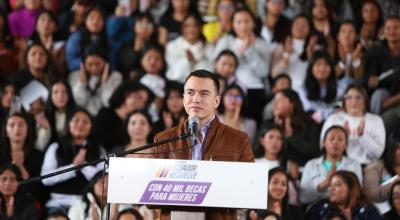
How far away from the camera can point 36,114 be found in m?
9.10

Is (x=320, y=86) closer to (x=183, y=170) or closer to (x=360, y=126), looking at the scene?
(x=360, y=126)

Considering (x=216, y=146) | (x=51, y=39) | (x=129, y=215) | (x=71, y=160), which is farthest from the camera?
(x=51, y=39)

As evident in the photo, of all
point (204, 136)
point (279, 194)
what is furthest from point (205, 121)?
point (279, 194)

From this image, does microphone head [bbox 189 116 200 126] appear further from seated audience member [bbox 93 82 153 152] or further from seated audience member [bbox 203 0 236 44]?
seated audience member [bbox 203 0 236 44]

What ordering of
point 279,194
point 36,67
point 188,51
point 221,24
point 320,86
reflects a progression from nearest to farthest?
1. point 279,194
2. point 320,86
3. point 36,67
4. point 188,51
5. point 221,24

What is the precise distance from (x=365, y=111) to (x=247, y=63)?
1.45 m

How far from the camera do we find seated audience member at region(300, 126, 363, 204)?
813 centimetres

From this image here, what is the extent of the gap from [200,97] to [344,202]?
10.9 feet

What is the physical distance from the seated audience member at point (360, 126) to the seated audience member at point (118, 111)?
69.2 inches

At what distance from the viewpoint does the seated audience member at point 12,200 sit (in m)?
7.69

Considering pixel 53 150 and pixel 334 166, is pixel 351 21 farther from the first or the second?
pixel 53 150

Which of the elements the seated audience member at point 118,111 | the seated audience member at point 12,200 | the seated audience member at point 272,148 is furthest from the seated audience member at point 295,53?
the seated audience member at point 12,200

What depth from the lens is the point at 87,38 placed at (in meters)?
9.98

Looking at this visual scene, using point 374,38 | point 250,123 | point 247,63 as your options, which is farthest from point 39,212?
point 374,38
